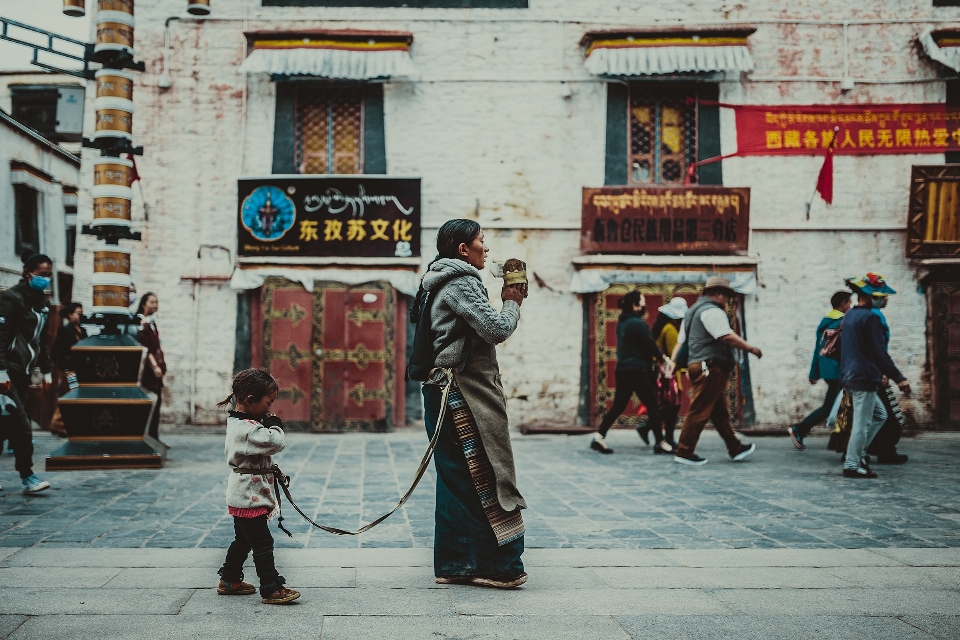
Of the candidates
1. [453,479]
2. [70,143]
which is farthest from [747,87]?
[70,143]

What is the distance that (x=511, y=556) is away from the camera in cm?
441

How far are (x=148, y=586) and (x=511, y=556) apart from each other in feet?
5.66

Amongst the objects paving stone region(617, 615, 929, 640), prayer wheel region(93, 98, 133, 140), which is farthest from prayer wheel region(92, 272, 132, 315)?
paving stone region(617, 615, 929, 640)

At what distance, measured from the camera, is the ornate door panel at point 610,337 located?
13906mm

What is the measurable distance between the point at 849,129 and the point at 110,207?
10892 millimetres

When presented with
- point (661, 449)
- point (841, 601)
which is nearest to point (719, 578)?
point (841, 601)

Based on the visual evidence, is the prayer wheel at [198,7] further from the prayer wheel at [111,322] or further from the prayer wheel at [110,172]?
the prayer wheel at [110,172]

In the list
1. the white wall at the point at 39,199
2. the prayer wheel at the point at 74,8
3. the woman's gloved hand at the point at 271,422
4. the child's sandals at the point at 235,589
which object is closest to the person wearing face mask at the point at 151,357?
the prayer wheel at the point at 74,8

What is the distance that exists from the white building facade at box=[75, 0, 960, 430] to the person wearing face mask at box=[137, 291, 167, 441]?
10.6 feet

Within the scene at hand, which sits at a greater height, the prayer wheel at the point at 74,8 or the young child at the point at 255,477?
the prayer wheel at the point at 74,8

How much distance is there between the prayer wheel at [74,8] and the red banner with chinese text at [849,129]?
9320 mm

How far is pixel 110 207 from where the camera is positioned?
922 centimetres

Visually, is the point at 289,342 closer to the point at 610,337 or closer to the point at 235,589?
the point at 610,337

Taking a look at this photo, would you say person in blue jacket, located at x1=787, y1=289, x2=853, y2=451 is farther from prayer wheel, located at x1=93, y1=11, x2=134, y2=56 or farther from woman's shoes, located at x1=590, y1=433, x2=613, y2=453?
prayer wheel, located at x1=93, y1=11, x2=134, y2=56
